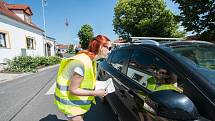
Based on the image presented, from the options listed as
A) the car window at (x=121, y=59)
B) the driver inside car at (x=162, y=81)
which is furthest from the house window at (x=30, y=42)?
the driver inside car at (x=162, y=81)

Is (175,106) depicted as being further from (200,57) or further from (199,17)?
(199,17)

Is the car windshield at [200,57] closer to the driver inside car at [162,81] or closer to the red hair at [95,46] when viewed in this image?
the driver inside car at [162,81]

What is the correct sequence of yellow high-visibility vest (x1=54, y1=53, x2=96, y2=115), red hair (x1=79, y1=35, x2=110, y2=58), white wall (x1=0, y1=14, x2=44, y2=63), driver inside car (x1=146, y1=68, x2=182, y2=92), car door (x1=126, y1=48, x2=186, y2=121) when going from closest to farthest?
driver inside car (x1=146, y1=68, x2=182, y2=92) → car door (x1=126, y1=48, x2=186, y2=121) → yellow high-visibility vest (x1=54, y1=53, x2=96, y2=115) → red hair (x1=79, y1=35, x2=110, y2=58) → white wall (x1=0, y1=14, x2=44, y2=63)

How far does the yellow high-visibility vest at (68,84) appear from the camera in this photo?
7.69 feet

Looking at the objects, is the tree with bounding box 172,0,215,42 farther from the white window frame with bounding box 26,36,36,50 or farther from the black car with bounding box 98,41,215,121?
the white window frame with bounding box 26,36,36,50

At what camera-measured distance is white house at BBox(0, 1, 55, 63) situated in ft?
59.0

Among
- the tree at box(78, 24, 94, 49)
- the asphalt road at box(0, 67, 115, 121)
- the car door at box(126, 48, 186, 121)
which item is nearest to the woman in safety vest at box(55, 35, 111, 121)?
the car door at box(126, 48, 186, 121)

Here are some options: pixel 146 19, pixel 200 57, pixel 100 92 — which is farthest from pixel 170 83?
pixel 146 19

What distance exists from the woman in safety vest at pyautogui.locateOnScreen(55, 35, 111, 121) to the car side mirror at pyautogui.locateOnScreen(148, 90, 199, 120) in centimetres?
97

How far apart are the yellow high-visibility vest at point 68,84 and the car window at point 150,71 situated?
655mm

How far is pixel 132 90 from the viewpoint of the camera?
2.64 meters

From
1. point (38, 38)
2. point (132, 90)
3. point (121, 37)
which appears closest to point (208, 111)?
point (132, 90)

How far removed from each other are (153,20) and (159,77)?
28455mm

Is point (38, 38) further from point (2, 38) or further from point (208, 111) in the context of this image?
point (208, 111)
